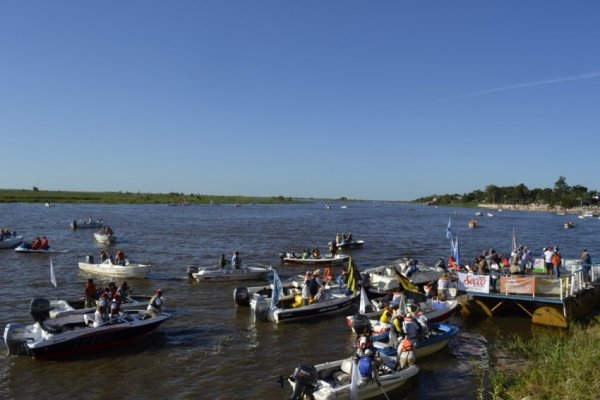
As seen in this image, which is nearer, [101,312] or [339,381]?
[339,381]

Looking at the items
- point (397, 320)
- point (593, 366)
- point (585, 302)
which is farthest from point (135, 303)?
point (585, 302)

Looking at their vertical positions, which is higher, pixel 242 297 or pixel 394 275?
pixel 394 275

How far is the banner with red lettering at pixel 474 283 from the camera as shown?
74.1ft

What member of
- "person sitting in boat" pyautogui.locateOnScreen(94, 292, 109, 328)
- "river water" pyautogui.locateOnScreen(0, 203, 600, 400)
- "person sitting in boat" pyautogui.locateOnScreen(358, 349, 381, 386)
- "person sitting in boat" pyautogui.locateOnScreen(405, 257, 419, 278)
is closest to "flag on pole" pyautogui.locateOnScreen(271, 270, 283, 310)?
"river water" pyautogui.locateOnScreen(0, 203, 600, 400)

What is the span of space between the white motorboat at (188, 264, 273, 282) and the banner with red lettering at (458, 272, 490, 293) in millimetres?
13264

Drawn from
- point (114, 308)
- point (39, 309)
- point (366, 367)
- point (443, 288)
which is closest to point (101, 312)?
point (114, 308)

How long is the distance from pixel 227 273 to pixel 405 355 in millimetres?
18076

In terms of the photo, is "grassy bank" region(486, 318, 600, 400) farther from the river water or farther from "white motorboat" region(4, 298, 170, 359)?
"white motorboat" region(4, 298, 170, 359)

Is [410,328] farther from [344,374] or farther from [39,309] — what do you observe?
[39,309]

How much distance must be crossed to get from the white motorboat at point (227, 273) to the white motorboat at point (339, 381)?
690 inches

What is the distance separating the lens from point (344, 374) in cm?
1420

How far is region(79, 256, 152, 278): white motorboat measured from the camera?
105 feet

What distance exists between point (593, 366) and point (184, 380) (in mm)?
11476

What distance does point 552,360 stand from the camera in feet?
44.9
